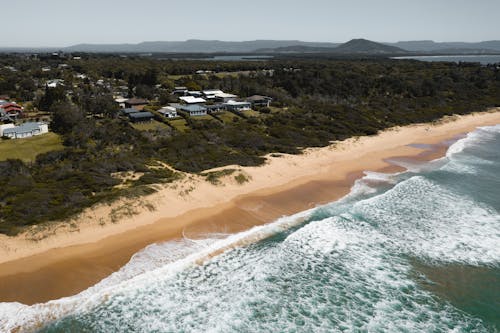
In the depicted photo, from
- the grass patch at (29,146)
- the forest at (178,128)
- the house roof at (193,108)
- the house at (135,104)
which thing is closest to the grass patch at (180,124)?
the forest at (178,128)

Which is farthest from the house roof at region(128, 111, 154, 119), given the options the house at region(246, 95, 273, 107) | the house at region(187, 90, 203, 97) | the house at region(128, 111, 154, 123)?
the house at region(246, 95, 273, 107)

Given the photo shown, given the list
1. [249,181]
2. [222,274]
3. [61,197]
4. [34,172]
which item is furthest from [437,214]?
[34,172]

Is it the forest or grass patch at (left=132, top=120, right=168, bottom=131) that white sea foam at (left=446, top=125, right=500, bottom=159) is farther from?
grass patch at (left=132, top=120, right=168, bottom=131)

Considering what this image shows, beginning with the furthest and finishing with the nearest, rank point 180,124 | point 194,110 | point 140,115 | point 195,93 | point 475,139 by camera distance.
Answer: point 195,93, point 194,110, point 475,139, point 180,124, point 140,115

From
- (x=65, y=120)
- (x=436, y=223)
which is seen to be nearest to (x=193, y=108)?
(x=65, y=120)

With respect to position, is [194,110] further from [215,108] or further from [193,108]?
[215,108]
